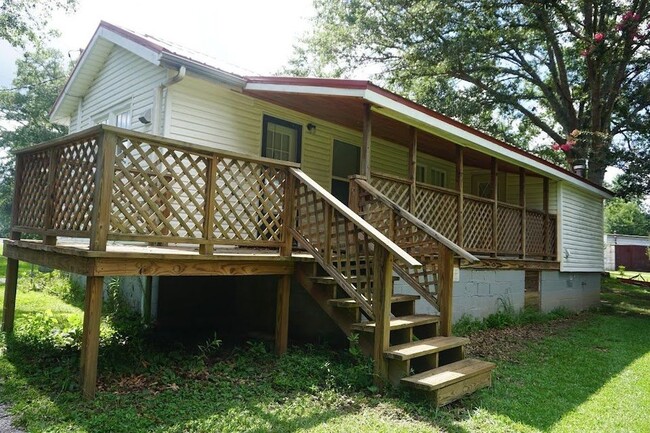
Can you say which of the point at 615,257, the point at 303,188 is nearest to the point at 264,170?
the point at 303,188

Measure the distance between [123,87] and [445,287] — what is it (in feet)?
21.2

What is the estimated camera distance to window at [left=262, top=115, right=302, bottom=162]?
7797 millimetres

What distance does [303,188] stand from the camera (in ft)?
17.7

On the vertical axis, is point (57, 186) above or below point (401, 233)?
above

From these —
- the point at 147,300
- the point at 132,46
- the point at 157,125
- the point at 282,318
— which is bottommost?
the point at 147,300

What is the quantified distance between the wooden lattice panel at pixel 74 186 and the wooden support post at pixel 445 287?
3595 millimetres

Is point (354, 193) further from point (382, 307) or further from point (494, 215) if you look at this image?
point (494, 215)

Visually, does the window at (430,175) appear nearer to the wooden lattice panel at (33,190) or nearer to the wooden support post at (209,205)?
the wooden support post at (209,205)

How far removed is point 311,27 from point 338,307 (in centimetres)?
1916

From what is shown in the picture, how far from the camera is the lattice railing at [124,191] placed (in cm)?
398

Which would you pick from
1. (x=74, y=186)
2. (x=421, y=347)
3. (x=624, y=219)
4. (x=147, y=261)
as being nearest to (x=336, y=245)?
(x=421, y=347)

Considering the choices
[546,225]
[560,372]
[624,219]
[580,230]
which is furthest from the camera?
[624,219]

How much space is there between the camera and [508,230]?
9781mm

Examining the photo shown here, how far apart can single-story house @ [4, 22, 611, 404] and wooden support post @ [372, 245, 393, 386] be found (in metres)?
0.02
